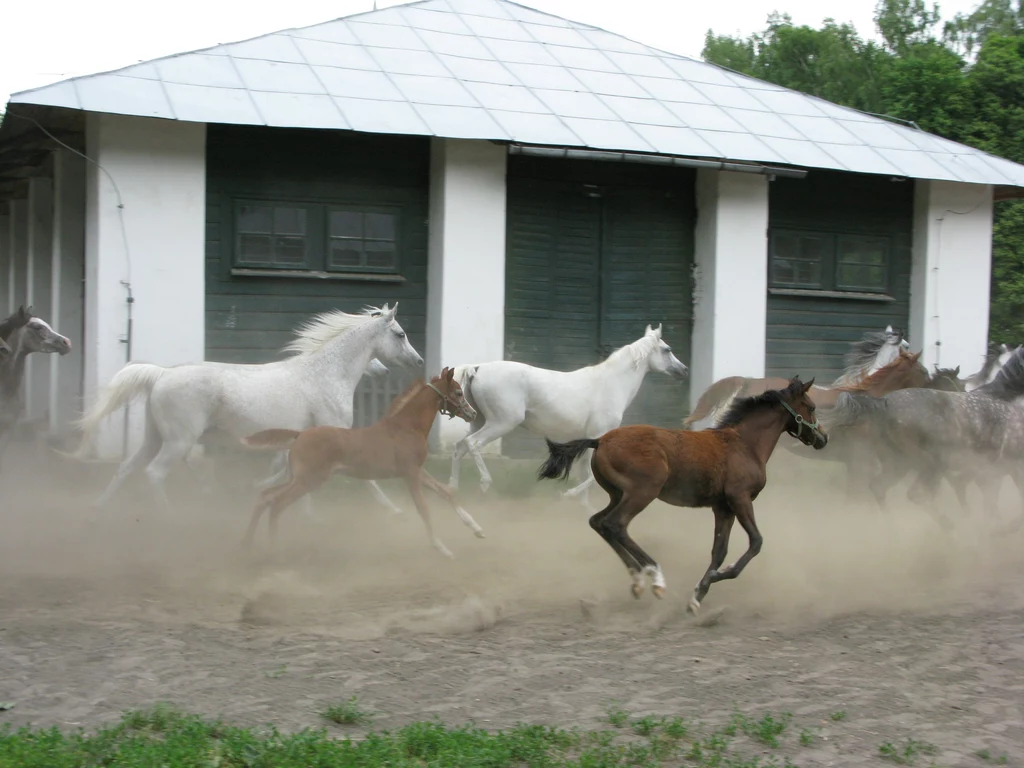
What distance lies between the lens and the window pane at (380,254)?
1288 cm

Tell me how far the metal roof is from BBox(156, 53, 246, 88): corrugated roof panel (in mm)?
25

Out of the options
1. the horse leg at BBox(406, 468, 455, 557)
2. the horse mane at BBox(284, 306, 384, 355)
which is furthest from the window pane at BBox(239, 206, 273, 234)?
the horse leg at BBox(406, 468, 455, 557)

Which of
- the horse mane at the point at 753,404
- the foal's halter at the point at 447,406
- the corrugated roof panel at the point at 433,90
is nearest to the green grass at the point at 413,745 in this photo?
the horse mane at the point at 753,404

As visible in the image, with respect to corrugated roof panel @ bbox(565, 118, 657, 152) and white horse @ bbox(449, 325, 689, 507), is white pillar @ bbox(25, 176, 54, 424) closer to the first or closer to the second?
white horse @ bbox(449, 325, 689, 507)

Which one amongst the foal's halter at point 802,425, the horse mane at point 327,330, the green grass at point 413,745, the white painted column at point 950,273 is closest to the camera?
the green grass at point 413,745

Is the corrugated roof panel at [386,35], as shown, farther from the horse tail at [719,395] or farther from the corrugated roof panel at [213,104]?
the horse tail at [719,395]

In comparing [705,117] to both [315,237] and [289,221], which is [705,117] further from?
[289,221]

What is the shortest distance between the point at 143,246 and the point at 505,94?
497 centimetres

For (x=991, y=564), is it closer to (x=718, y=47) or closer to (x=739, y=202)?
(x=739, y=202)

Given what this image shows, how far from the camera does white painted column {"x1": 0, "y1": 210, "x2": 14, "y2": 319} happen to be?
18.6 meters

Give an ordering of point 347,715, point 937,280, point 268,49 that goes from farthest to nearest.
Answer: point 937,280 → point 268,49 → point 347,715

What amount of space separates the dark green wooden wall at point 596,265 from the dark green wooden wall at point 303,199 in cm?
123

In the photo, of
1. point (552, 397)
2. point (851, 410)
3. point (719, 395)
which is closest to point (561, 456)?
point (851, 410)

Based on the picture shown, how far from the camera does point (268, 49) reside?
44.5 ft
